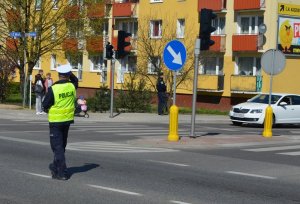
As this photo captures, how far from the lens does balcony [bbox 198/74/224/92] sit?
4803 cm

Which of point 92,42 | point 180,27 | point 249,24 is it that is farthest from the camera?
point 180,27

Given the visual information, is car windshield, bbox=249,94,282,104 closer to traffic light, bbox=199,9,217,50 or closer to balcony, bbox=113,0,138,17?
traffic light, bbox=199,9,217,50

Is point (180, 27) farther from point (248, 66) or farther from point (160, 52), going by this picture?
point (160, 52)

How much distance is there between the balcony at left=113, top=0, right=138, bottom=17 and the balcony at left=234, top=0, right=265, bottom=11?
11039 millimetres

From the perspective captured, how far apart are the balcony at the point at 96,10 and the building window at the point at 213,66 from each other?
43.0 feet

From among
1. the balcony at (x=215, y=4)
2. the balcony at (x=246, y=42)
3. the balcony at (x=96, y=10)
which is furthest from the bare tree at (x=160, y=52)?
the balcony at (x=96, y=10)

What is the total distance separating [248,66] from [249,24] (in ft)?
9.69

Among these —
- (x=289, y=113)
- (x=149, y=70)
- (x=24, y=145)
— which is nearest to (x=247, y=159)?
(x=24, y=145)

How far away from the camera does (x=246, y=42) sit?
4597cm

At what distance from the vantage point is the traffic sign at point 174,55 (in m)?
17.9

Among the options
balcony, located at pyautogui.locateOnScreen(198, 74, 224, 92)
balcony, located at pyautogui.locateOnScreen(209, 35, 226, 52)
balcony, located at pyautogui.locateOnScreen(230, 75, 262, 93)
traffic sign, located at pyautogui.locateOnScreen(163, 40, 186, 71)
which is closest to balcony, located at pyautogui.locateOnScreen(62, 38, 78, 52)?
balcony, located at pyautogui.locateOnScreen(209, 35, 226, 52)

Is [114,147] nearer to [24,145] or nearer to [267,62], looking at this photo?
[24,145]

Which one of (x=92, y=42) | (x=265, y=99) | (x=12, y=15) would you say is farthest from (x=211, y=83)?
(x=265, y=99)

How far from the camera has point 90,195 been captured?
928cm
